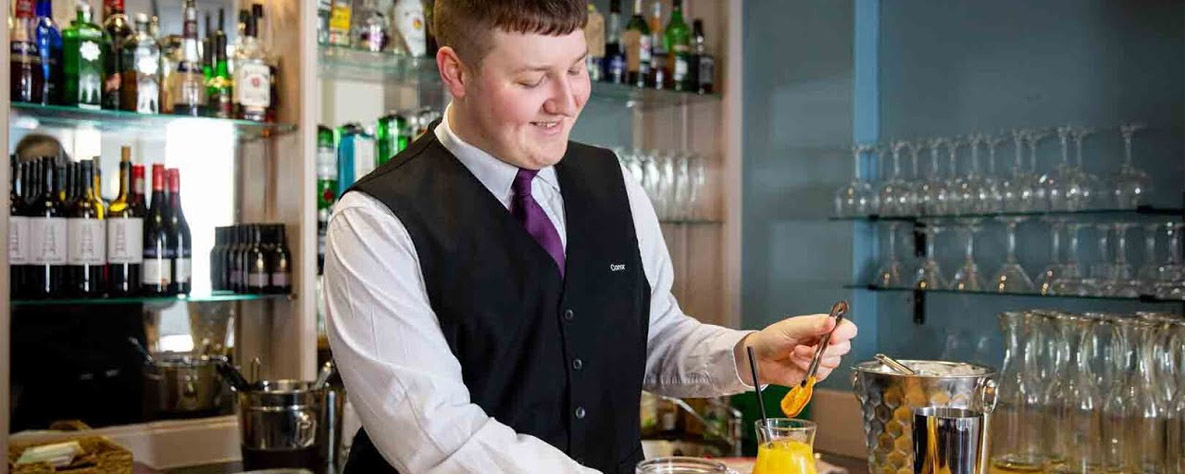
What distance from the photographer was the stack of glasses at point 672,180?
3.54 meters

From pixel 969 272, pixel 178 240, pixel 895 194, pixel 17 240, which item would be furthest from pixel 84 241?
pixel 969 272

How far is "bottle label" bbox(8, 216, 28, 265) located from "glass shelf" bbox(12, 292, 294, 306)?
0.30 feet

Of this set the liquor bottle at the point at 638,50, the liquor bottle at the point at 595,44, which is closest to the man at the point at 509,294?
the liquor bottle at the point at 595,44

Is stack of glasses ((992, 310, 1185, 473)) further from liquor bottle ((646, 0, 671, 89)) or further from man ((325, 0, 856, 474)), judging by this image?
liquor bottle ((646, 0, 671, 89))

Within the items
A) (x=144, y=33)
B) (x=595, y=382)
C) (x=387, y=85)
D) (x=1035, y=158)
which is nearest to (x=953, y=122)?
(x=1035, y=158)

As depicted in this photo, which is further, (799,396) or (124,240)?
(124,240)

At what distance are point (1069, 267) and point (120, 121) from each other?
2271 mm

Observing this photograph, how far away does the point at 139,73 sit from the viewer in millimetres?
2711

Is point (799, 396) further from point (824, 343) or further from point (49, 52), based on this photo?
point (49, 52)

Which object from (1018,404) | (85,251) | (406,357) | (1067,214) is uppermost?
(1067,214)

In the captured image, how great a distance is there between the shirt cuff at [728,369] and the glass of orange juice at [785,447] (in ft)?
1.40

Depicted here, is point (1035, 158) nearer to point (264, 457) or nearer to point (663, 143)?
point (663, 143)

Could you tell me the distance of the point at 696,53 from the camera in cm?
371

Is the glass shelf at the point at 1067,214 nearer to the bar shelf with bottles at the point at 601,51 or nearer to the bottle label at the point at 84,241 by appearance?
the bar shelf with bottles at the point at 601,51
